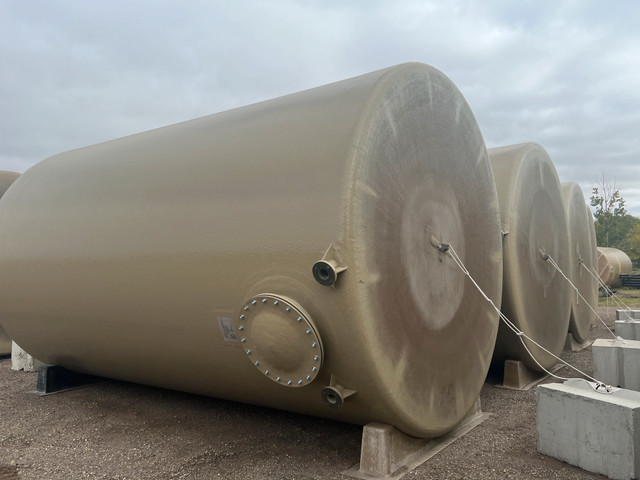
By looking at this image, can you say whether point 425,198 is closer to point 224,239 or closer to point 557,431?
point 224,239

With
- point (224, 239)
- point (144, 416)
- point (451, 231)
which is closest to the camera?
point (224, 239)

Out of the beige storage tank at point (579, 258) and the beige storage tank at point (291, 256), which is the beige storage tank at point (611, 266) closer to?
the beige storage tank at point (579, 258)

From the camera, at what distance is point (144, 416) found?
5809 millimetres

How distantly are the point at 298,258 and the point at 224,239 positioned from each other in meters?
0.78

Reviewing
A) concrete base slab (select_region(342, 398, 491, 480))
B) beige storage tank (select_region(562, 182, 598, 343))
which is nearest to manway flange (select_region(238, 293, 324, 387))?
concrete base slab (select_region(342, 398, 491, 480))

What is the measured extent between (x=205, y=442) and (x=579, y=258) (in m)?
7.89

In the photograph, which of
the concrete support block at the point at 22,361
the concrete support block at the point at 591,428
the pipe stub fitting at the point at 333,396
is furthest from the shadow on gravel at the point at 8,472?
the concrete support block at the point at 591,428

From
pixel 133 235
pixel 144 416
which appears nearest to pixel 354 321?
pixel 133 235

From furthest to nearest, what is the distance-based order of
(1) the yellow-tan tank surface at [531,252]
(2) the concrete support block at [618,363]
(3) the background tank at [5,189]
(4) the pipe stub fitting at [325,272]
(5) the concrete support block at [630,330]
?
(3) the background tank at [5,189] < (5) the concrete support block at [630,330] < (1) the yellow-tan tank surface at [531,252] < (2) the concrete support block at [618,363] < (4) the pipe stub fitting at [325,272]

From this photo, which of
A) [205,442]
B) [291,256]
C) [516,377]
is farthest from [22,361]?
[516,377]

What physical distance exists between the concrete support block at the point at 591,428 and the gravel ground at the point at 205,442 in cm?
12

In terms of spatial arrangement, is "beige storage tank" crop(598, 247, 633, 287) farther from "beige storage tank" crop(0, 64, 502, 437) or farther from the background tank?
the background tank

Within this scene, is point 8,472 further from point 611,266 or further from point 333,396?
point 611,266

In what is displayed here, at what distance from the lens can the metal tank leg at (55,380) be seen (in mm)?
6695
